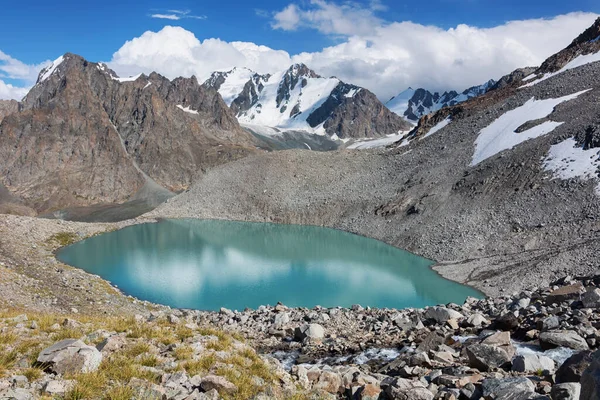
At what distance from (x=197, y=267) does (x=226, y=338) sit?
40.4 meters

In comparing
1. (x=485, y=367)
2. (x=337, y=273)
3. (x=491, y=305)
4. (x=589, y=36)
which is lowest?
(x=337, y=273)

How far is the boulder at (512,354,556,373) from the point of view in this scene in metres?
11.5

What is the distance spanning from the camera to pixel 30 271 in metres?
35.3

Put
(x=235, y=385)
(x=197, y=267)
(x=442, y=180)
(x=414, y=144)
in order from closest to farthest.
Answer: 1. (x=235, y=385)
2. (x=197, y=267)
3. (x=442, y=180)
4. (x=414, y=144)

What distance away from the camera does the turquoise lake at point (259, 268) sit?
38.4 metres

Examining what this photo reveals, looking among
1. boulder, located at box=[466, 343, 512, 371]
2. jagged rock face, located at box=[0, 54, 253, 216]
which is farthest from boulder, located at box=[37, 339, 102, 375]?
jagged rock face, located at box=[0, 54, 253, 216]

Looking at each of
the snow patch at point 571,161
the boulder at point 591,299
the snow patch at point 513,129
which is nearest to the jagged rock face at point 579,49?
the snow patch at point 513,129

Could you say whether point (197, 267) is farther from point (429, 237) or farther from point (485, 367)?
point (485, 367)

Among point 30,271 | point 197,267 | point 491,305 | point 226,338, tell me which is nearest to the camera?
point 226,338

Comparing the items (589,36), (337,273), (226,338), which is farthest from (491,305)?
(589,36)

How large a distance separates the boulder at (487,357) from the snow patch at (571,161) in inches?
1551

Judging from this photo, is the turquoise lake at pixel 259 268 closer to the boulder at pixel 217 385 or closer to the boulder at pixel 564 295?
the boulder at pixel 564 295

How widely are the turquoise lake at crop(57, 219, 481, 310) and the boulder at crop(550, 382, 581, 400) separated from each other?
28.1 metres

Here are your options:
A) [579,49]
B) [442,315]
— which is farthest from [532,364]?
[579,49]
